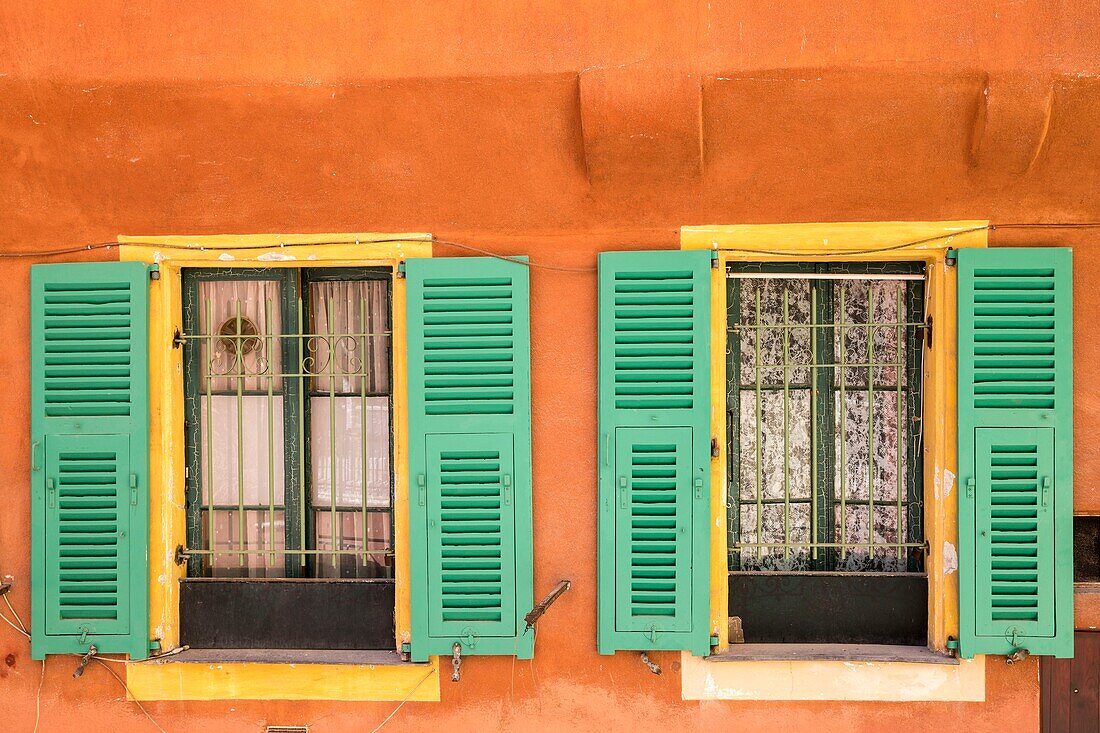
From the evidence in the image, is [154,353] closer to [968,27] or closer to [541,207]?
[541,207]

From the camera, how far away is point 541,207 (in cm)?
387

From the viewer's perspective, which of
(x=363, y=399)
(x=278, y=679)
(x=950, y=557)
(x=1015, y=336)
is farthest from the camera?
(x=363, y=399)

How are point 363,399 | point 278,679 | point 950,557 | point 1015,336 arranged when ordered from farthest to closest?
point 363,399, point 278,679, point 950,557, point 1015,336

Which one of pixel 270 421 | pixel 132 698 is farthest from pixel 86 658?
pixel 270 421

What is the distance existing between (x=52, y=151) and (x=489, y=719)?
3293 millimetres

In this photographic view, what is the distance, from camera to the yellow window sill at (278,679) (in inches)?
154

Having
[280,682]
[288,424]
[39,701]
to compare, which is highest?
[288,424]

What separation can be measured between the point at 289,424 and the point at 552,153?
179 cm

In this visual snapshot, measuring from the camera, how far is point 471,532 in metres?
3.83

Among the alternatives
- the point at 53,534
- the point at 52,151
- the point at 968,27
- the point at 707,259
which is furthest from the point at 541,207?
the point at 53,534

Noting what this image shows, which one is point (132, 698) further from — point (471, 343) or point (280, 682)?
point (471, 343)

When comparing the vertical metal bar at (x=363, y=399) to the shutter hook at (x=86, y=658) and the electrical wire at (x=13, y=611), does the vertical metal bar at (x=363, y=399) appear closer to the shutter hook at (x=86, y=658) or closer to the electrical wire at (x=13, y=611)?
the shutter hook at (x=86, y=658)

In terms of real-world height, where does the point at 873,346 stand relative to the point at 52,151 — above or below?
below

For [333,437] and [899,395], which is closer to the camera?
[899,395]
